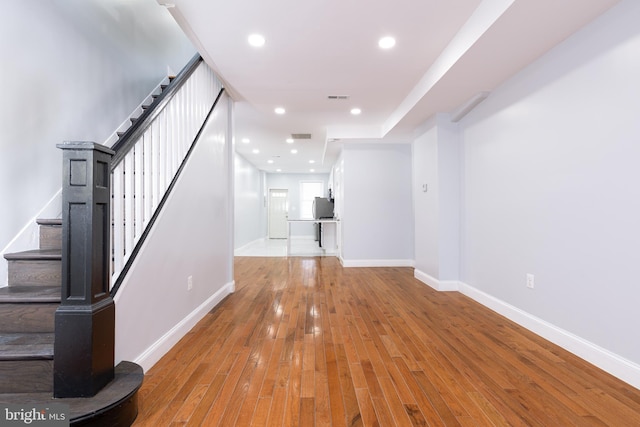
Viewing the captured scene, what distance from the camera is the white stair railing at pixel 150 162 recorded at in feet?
5.58

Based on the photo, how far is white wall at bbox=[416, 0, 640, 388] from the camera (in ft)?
5.97

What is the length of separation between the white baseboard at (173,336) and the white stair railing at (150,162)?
0.64m

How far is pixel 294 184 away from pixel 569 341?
10201 millimetres

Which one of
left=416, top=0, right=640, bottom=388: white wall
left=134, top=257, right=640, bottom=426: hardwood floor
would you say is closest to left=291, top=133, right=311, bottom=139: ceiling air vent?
left=416, top=0, right=640, bottom=388: white wall

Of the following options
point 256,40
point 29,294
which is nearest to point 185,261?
point 29,294

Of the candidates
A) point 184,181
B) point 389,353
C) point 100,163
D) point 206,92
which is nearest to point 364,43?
point 206,92

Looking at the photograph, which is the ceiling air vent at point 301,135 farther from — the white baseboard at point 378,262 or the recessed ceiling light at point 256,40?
the recessed ceiling light at point 256,40

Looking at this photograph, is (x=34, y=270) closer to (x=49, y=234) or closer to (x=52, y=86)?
(x=49, y=234)

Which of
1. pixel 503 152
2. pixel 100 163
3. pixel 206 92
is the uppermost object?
pixel 206 92

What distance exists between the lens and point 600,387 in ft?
5.60

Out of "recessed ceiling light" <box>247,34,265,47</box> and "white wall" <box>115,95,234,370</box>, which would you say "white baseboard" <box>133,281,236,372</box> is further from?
"recessed ceiling light" <box>247,34,265,47</box>

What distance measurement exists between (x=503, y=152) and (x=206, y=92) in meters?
3.19

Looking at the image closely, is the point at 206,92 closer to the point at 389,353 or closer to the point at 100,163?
the point at 100,163

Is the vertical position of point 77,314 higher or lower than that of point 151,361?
higher
